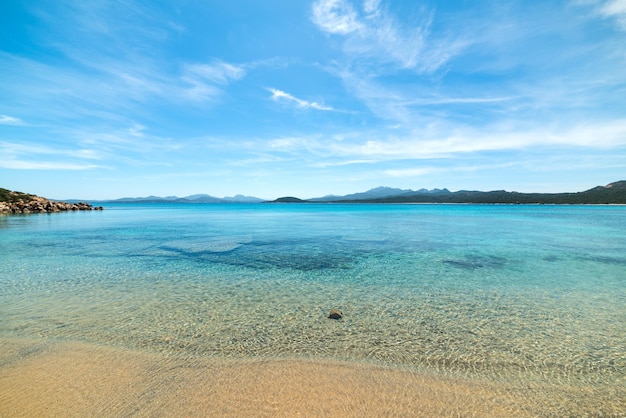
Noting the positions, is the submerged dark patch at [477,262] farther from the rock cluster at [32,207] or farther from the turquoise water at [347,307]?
the rock cluster at [32,207]

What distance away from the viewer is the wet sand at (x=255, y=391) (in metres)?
5.76

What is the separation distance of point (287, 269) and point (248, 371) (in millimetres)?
10699

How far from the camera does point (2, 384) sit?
6.46 metres

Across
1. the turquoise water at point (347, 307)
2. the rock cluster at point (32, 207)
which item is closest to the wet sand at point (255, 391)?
the turquoise water at point (347, 307)

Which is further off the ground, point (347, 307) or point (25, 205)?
point (25, 205)

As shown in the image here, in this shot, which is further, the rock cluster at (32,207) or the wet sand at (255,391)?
the rock cluster at (32,207)

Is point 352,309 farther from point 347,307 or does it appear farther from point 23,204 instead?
point 23,204

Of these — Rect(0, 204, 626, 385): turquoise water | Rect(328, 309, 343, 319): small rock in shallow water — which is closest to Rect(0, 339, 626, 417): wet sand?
Rect(0, 204, 626, 385): turquoise water

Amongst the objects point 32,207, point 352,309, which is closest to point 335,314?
point 352,309

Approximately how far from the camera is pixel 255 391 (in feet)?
20.9

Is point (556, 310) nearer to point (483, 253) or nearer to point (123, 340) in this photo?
point (483, 253)

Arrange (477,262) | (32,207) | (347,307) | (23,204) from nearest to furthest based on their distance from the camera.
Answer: (347,307), (477,262), (23,204), (32,207)

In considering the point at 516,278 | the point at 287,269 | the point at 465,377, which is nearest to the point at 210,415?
the point at 465,377

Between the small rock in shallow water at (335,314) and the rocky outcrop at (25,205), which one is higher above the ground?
the rocky outcrop at (25,205)
